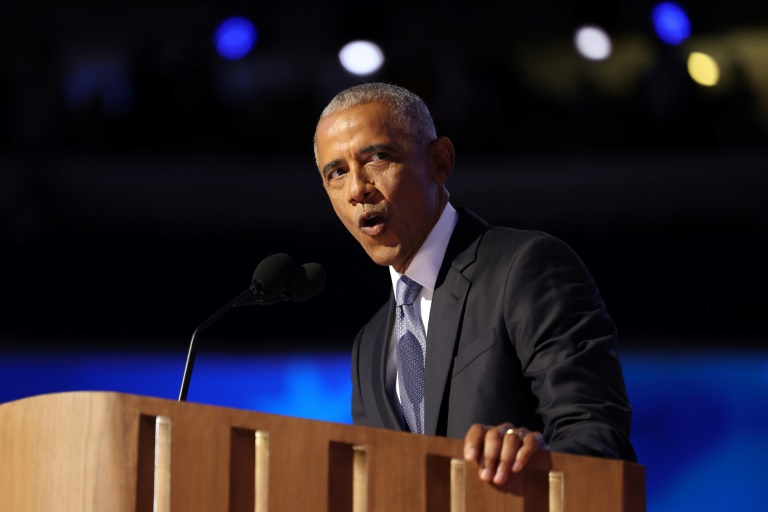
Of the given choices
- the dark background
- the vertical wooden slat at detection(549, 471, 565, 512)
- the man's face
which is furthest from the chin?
the dark background

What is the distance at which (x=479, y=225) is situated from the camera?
2.17 meters

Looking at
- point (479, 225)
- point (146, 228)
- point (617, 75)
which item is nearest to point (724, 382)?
point (617, 75)

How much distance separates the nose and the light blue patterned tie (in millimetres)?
180

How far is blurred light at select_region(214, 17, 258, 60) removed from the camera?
504 cm

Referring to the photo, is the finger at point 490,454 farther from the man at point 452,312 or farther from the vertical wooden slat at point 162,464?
the vertical wooden slat at point 162,464

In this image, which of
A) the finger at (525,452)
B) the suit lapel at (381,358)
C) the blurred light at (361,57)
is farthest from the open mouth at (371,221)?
the blurred light at (361,57)

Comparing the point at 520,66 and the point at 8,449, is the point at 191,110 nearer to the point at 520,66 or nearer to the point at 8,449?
the point at 520,66

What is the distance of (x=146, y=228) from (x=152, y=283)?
364 millimetres

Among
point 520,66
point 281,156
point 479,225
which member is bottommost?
point 479,225

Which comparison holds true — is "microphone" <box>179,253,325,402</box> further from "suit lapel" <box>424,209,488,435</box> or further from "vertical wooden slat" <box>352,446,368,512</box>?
"vertical wooden slat" <box>352,446,368,512</box>

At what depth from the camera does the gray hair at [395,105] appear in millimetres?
2148

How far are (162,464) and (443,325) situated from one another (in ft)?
2.34

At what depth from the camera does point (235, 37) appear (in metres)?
5.07

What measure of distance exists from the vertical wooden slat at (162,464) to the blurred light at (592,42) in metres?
3.89
